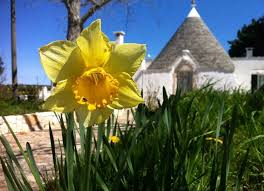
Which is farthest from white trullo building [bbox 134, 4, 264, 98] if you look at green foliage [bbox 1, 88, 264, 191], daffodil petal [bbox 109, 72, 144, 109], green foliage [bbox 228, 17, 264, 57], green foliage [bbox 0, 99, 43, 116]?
daffodil petal [bbox 109, 72, 144, 109]

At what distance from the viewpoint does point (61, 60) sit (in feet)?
3.31

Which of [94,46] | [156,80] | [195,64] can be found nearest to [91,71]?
[94,46]

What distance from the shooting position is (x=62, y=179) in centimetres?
125

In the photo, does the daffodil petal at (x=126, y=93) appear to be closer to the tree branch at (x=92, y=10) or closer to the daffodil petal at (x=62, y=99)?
the daffodil petal at (x=62, y=99)

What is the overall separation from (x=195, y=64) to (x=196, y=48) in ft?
5.27

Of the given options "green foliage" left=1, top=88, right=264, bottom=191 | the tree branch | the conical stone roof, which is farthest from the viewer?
the conical stone roof

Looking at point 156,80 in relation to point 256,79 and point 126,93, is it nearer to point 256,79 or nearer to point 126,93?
point 256,79

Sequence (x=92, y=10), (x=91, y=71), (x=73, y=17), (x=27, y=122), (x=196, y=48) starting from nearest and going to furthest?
(x=91, y=71) < (x=27, y=122) < (x=73, y=17) < (x=92, y=10) < (x=196, y=48)

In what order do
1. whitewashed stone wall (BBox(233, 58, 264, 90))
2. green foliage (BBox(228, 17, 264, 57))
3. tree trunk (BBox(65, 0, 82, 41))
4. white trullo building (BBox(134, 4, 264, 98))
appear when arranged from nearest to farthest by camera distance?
tree trunk (BBox(65, 0, 82, 41)) → white trullo building (BBox(134, 4, 264, 98)) → whitewashed stone wall (BBox(233, 58, 264, 90)) → green foliage (BBox(228, 17, 264, 57))

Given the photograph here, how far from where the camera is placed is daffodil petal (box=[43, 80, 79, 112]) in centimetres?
102

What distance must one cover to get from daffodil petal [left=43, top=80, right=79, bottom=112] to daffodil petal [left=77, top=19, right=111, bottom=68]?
79 millimetres

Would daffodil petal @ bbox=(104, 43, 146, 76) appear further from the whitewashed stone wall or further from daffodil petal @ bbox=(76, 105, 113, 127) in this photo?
the whitewashed stone wall

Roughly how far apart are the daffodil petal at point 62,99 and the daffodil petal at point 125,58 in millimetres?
111

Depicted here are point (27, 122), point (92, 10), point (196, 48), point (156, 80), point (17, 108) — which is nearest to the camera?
point (27, 122)
